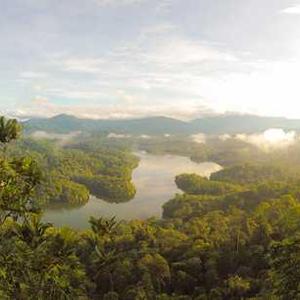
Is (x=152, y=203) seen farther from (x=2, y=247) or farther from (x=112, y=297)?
(x=2, y=247)

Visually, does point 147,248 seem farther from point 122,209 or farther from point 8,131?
point 122,209

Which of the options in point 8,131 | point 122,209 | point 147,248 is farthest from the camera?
point 122,209

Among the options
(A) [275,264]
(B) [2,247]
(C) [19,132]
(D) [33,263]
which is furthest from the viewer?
(C) [19,132]

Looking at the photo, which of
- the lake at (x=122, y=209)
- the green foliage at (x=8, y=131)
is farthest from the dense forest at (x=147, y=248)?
the lake at (x=122, y=209)

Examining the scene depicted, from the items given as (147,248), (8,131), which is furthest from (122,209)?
(8,131)

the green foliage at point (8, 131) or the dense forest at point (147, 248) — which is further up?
the green foliage at point (8, 131)

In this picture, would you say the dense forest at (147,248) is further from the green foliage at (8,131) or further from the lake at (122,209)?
the lake at (122,209)

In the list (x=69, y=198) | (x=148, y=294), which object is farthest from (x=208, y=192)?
(x=148, y=294)

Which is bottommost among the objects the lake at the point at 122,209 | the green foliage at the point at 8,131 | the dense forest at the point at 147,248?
the lake at the point at 122,209
